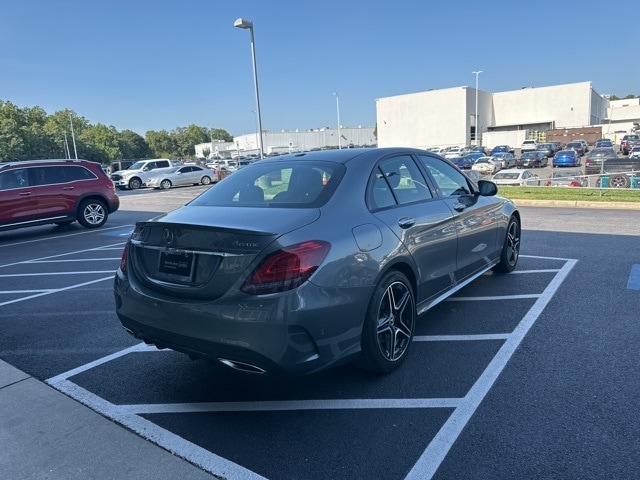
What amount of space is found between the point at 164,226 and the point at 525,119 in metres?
91.6

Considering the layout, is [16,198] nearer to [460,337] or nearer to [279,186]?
[279,186]

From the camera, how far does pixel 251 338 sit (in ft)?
9.02

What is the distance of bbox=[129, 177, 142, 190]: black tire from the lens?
31.6 metres

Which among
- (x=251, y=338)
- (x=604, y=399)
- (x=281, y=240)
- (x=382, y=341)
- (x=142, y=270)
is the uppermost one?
(x=281, y=240)

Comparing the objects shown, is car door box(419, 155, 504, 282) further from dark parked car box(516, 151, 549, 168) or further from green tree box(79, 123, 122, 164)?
green tree box(79, 123, 122, 164)

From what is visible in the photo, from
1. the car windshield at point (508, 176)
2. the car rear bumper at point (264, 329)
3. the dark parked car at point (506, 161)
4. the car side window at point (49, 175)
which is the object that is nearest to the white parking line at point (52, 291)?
the car rear bumper at point (264, 329)

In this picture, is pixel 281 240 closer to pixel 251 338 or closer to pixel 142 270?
pixel 251 338

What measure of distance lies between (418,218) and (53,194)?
10781 mm

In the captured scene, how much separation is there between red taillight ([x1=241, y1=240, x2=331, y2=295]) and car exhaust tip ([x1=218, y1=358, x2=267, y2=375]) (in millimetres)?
439

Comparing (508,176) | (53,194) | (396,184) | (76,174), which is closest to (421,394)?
(396,184)

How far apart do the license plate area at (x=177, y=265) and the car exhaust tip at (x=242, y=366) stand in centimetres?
55

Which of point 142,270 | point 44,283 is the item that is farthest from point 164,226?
point 44,283

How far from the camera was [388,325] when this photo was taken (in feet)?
11.5

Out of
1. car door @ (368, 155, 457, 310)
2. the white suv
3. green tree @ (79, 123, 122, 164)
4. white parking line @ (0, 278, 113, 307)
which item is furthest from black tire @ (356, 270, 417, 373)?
green tree @ (79, 123, 122, 164)
